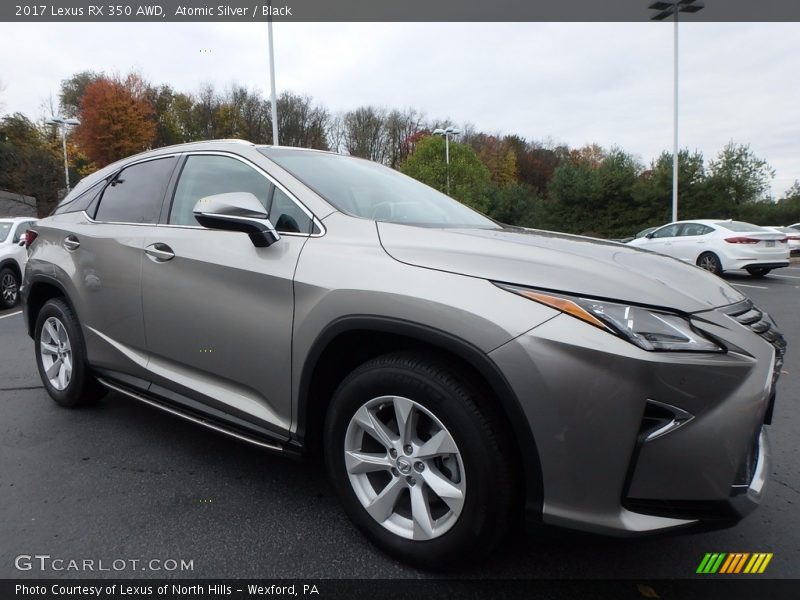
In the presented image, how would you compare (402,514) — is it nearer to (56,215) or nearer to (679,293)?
(679,293)

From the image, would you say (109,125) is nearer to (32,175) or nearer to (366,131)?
(32,175)

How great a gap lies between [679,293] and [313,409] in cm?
143

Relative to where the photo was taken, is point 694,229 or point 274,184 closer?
point 274,184

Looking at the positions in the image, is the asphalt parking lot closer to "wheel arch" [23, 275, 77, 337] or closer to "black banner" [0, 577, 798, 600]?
"black banner" [0, 577, 798, 600]

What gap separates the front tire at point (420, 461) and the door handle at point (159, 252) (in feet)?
4.11

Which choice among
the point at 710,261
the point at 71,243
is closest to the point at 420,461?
the point at 71,243

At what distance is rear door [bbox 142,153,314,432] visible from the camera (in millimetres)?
2291

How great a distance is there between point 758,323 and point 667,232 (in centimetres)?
1406

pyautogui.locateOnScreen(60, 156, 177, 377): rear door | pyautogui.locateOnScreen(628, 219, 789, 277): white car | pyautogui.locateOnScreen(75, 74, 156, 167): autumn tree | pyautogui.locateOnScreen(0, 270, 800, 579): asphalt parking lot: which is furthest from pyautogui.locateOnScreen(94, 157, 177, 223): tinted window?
pyautogui.locateOnScreen(75, 74, 156, 167): autumn tree

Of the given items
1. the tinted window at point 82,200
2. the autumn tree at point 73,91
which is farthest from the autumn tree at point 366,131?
the tinted window at point 82,200

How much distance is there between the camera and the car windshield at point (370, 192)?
Answer: 255 cm

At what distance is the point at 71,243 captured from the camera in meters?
3.47

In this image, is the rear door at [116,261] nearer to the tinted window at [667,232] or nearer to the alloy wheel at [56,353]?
the alloy wheel at [56,353]

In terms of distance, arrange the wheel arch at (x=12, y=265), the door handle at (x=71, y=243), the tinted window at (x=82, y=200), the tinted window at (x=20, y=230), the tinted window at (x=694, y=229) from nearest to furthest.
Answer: the door handle at (x=71, y=243) < the tinted window at (x=82, y=200) < the wheel arch at (x=12, y=265) < the tinted window at (x=20, y=230) < the tinted window at (x=694, y=229)
